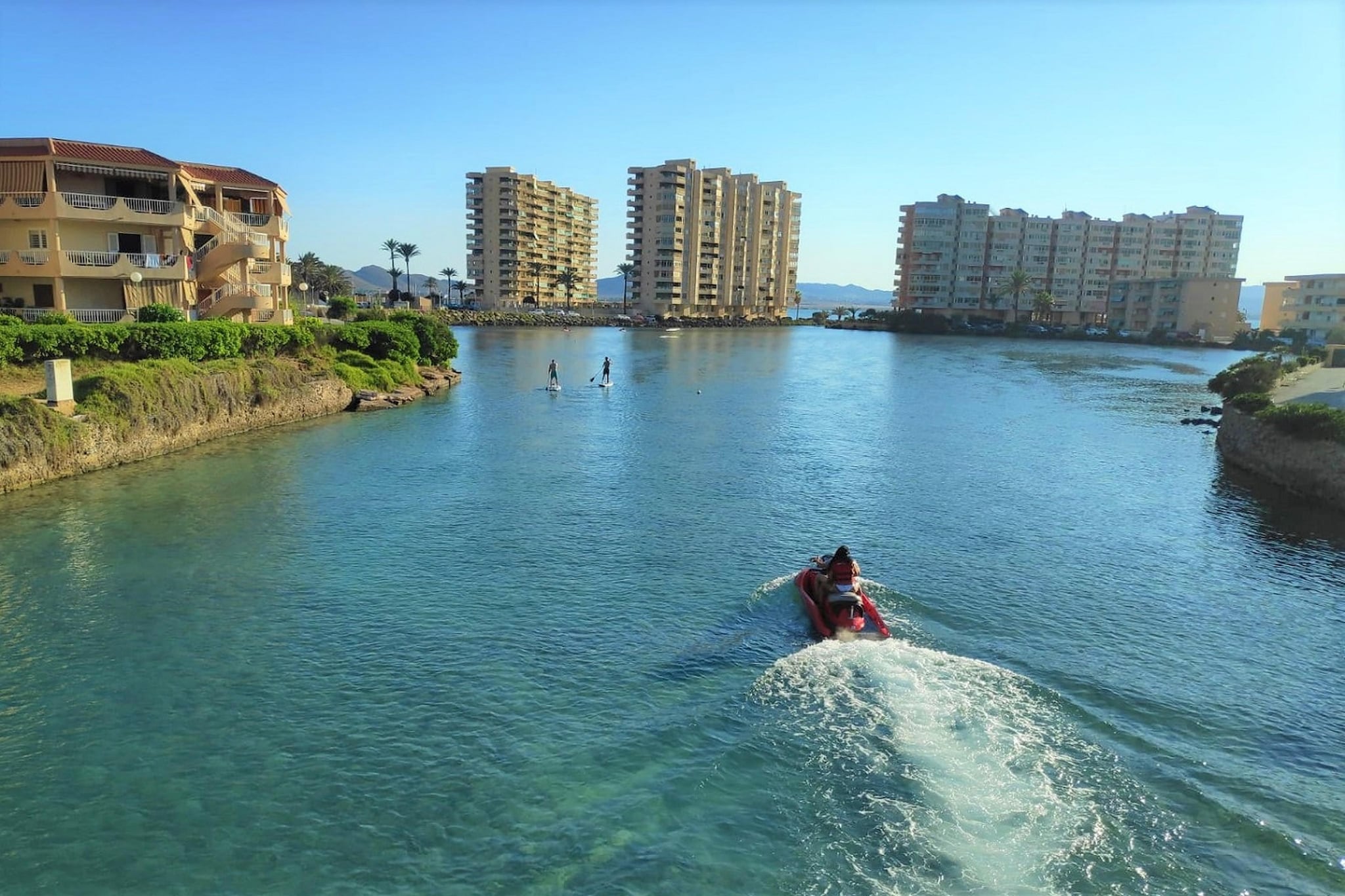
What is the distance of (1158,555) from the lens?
25156mm

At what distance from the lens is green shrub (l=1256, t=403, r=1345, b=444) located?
3272 cm

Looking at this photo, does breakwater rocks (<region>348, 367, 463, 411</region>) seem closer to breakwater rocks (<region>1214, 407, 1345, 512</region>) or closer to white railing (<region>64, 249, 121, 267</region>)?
white railing (<region>64, 249, 121, 267</region>)

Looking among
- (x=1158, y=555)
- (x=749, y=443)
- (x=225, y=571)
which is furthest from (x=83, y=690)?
(x=749, y=443)

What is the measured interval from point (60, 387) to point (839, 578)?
28405 millimetres

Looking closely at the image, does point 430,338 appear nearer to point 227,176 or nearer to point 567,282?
point 227,176

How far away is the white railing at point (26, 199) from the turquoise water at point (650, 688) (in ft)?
62.9

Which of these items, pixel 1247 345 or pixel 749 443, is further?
pixel 1247 345

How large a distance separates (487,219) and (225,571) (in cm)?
17308

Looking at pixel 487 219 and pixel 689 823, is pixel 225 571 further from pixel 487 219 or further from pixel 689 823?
pixel 487 219

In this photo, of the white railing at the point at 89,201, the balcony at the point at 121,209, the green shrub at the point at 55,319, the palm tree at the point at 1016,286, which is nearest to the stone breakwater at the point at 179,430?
the green shrub at the point at 55,319

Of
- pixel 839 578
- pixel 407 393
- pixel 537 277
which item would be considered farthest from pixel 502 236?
pixel 839 578

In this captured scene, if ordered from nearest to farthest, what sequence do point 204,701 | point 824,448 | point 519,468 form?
point 204,701 → point 519,468 → point 824,448

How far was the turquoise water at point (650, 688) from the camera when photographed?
11312 mm

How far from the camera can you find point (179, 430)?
3541 centimetres
